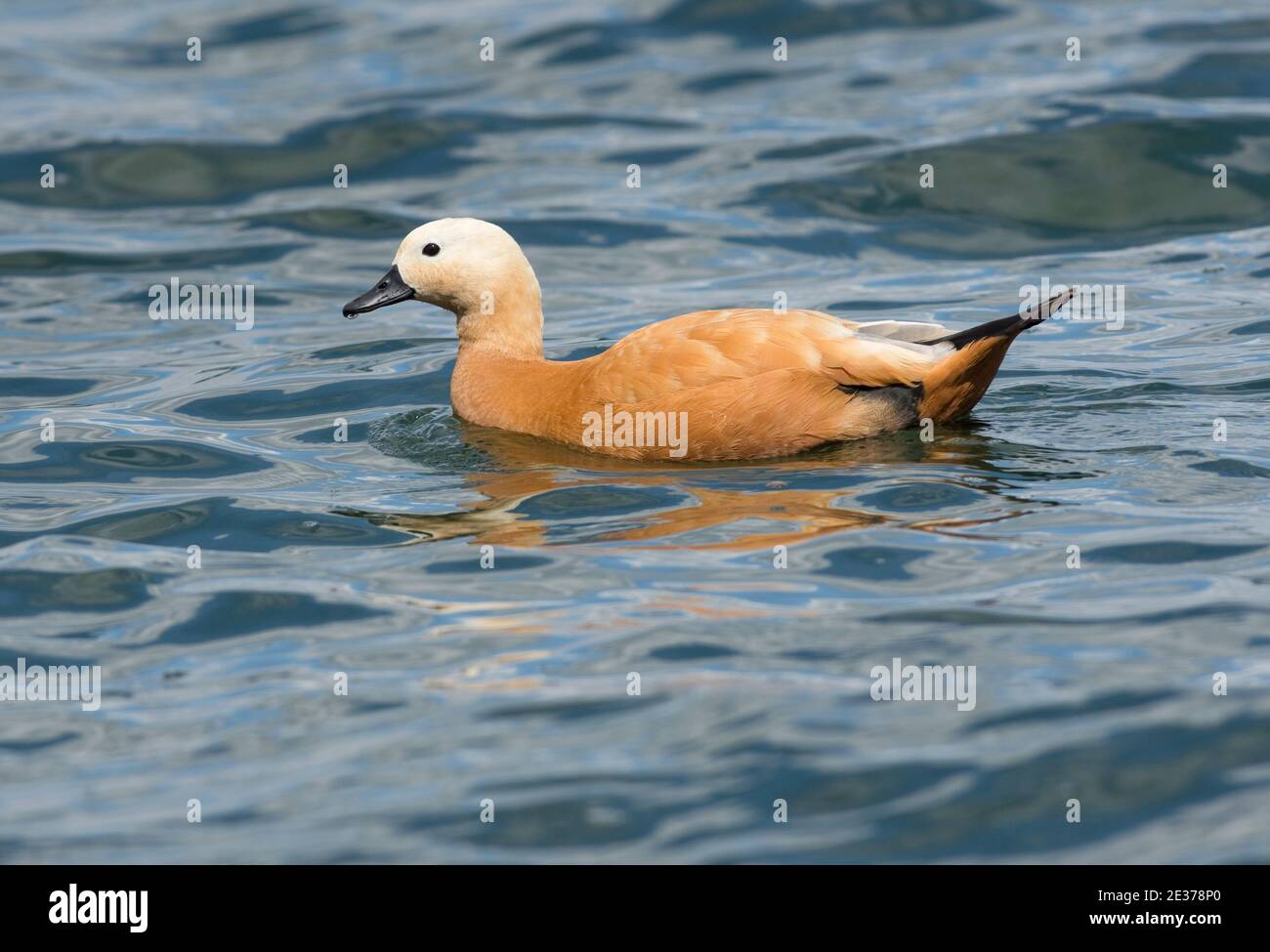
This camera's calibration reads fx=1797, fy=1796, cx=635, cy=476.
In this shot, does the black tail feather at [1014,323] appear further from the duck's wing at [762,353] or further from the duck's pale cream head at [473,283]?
the duck's pale cream head at [473,283]

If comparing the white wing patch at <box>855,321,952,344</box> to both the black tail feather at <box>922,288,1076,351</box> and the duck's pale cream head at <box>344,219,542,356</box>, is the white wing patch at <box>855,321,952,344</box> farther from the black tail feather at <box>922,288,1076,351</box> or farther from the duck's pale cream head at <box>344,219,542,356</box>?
the duck's pale cream head at <box>344,219,542,356</box>

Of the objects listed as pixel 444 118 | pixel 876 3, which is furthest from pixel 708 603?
pixel 876 3

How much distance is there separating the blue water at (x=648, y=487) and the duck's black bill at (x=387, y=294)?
0.68 meters

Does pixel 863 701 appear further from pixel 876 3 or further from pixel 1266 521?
pixel 876 3

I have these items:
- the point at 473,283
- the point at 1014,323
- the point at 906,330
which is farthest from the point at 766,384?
the point at 473,283

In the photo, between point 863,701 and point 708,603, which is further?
point 708,603

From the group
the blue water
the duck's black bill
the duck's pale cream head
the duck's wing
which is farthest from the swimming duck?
the duck's black bill

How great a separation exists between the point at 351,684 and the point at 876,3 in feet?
43.5

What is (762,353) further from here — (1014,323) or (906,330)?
(1014,323)

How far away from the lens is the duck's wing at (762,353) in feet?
26.2

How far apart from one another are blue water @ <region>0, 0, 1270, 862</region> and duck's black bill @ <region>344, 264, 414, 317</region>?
68 cm

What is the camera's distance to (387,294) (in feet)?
30.8

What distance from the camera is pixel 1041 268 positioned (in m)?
12.8

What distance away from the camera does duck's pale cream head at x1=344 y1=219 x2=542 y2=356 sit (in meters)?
9.20
